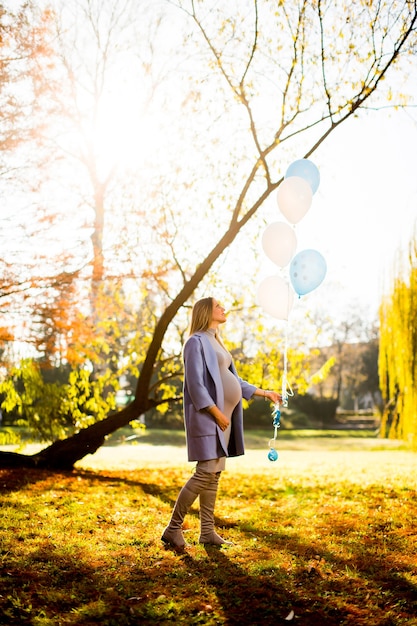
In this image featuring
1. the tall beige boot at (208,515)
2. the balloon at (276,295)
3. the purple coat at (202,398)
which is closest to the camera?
the purple coat at (202,398)

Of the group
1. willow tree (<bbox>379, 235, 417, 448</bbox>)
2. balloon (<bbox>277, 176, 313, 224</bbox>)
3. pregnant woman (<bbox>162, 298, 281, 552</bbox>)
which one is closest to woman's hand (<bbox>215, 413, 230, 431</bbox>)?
pregnant woman (<bbox>162, 298, 281, 552</bbox>)

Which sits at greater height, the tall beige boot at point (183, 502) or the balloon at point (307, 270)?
the balloon at point (307, 270)

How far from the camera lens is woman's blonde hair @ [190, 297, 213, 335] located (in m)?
4.51

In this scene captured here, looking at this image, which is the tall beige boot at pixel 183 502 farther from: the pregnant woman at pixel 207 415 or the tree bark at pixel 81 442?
the tree bark at pixel 81 442

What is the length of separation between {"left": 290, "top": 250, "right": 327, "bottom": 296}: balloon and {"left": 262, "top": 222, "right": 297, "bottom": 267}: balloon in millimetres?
173

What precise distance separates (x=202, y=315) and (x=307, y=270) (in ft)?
5.48

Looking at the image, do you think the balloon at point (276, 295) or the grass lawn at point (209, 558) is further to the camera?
the balloon at point (276, 295)

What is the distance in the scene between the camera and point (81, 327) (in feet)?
26.0

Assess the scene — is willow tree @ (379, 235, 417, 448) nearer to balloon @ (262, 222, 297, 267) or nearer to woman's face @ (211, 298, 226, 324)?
balloon @ (262, 222, 297, 267)

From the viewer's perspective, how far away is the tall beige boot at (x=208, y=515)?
438 centimetres

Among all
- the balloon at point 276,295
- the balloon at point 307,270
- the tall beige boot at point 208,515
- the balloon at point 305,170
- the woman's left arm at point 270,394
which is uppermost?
the balloon at point 305,170

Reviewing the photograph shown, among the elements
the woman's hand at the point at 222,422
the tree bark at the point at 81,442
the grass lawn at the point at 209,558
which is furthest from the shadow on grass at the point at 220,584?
the tree bark at the point at 81,442

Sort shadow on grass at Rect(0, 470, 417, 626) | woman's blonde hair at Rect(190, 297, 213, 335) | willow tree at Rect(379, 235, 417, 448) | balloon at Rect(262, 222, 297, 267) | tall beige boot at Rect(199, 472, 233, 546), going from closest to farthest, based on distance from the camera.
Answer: shadow on grass at Rect(0, 470, 417, 626), tall beige boot at Rect(199, 472, 233, 546), woman's blonde hair at Rect(190, 297, 213, 335), balloon at Rect(262, 222, 297, 267), willow tree at Rect(379, 235, 417, 448)

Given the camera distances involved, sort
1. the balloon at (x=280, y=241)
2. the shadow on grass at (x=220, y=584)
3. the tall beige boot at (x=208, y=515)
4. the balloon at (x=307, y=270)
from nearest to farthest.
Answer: the shadow on grass at (x=220, y=584)
the tall beige boot at (x=208, y=515)
the balloon at (x=307, y=270)
the balloon at (x=280, y=241)
